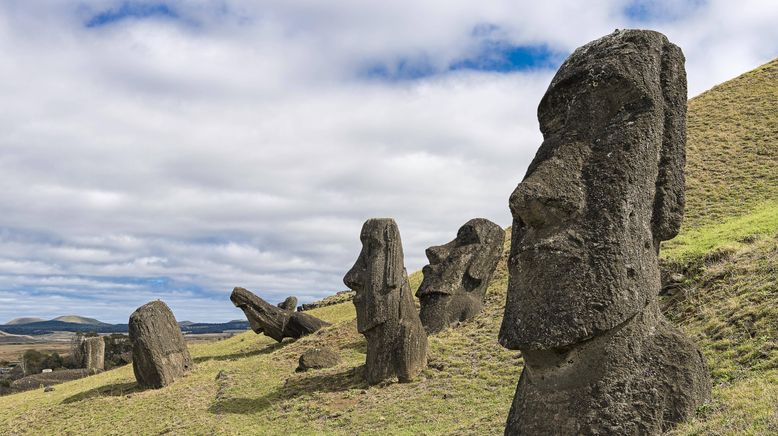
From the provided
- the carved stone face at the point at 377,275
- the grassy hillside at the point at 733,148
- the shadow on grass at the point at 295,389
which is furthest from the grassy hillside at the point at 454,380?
the carved stone face at the point at 377,275

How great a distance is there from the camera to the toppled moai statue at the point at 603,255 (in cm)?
632

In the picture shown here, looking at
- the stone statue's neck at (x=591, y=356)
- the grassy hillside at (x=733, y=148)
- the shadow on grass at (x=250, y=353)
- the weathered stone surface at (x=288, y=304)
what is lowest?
the shadow on grass at (x=250, y=353)

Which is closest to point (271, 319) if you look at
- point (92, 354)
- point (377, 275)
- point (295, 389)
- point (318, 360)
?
point (318, 360)

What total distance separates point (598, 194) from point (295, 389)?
11.9 meters

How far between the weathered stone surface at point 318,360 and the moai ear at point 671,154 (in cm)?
1302

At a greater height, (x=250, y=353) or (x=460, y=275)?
(x=460, y=275)

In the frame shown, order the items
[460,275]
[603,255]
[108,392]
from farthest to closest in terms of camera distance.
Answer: [460,275] < [108,392] < [603,255]

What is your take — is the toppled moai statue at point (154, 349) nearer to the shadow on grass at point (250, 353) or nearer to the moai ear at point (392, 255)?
the shadow on grass at point (250, 353)

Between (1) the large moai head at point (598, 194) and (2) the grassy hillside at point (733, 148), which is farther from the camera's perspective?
(2) the grassy hillside at point (733, 148)

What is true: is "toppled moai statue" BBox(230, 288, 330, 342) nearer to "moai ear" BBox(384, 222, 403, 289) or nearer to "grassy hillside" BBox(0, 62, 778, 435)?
"grassy hillside" BBox(0, 62, 778, 435)

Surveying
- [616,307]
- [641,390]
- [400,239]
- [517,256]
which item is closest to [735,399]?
[641,390]

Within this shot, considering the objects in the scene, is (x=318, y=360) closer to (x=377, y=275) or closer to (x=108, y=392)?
(x=377, y=275)

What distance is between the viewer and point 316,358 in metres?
18.9

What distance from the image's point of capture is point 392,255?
54.1ft
